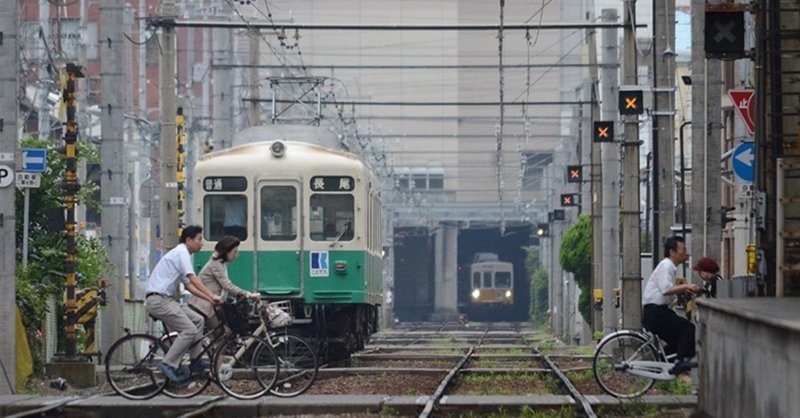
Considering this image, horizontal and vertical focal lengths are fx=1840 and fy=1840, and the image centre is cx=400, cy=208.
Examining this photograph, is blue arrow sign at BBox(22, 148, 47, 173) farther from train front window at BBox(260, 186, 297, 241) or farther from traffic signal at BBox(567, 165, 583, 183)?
traffic signal at BBox(567, 165, 583, 183)

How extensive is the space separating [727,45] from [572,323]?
3378cm

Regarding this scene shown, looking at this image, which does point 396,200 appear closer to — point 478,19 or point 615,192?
point 478,19

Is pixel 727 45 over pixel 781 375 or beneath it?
over

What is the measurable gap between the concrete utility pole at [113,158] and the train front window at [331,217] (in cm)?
281

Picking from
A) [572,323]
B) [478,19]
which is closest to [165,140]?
[572,323]

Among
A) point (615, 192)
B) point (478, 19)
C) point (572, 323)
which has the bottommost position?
point (572, 323)

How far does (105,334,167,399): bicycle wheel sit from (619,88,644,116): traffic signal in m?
10.4

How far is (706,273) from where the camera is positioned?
1688cm

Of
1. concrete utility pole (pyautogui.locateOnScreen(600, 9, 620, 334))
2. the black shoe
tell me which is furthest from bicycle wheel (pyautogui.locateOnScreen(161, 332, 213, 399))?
concrete utility pole (pyautogui.locateOnScreen(600, 9, 620, 334))

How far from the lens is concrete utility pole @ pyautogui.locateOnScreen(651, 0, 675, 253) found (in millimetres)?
24781

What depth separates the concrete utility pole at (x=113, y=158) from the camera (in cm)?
2450

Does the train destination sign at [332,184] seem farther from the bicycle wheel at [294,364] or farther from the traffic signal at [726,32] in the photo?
the traffic signal at [726,32]

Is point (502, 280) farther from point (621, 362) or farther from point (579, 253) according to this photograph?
point (621, 362)

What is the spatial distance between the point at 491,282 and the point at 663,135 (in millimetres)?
58898
